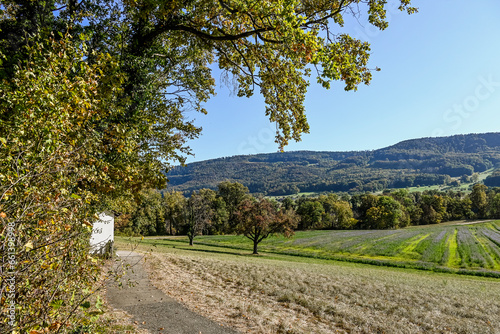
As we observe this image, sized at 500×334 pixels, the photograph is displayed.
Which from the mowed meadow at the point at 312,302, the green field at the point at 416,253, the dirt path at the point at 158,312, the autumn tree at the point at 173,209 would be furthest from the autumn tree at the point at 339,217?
the dirt path at the point at 158,312

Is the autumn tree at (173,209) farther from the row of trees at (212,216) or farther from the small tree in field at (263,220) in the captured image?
the small tree in field at (263,220)

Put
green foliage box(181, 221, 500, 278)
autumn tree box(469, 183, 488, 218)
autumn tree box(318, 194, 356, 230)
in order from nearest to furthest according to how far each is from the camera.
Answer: green foliage box(181, 221, 500, 278)
autumn tree box(318, 194, 356, 230)
autumn tree box(469, 183, 488, 218)

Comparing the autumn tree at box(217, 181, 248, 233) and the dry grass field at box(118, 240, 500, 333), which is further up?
the autumn tree at box(217, 181, 248, 233)

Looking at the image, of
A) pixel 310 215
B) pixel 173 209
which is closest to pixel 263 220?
pixel 173 209

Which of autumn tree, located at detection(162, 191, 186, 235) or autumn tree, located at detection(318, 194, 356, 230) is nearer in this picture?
autumn tree, located at detection(162, 191, 186, 235)

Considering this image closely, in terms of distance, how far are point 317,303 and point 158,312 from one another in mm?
Answer: 6058

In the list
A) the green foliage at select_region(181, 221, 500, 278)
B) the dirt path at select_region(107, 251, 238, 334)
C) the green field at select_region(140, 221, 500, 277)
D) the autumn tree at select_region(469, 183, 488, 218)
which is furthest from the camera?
the autumn tree at select_region(469, 183, 488, 218)

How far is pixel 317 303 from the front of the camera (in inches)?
440

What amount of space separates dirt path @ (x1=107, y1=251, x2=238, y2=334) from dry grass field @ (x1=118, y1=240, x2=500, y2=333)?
1.52 feet

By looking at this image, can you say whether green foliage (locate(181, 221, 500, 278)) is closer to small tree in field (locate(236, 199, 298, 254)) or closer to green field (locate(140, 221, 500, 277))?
green field (locate(140, 221, 500, 277))

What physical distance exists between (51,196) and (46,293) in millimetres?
1082

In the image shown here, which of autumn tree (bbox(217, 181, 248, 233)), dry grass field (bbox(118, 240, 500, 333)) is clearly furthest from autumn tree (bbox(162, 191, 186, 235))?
dry grass field (bbox(118, 240, 500, 333))

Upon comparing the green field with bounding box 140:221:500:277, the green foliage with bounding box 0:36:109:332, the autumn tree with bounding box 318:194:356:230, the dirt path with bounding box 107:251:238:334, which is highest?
the green foliage with bounding box 0:36:109:332

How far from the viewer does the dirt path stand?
7301 millimetres
